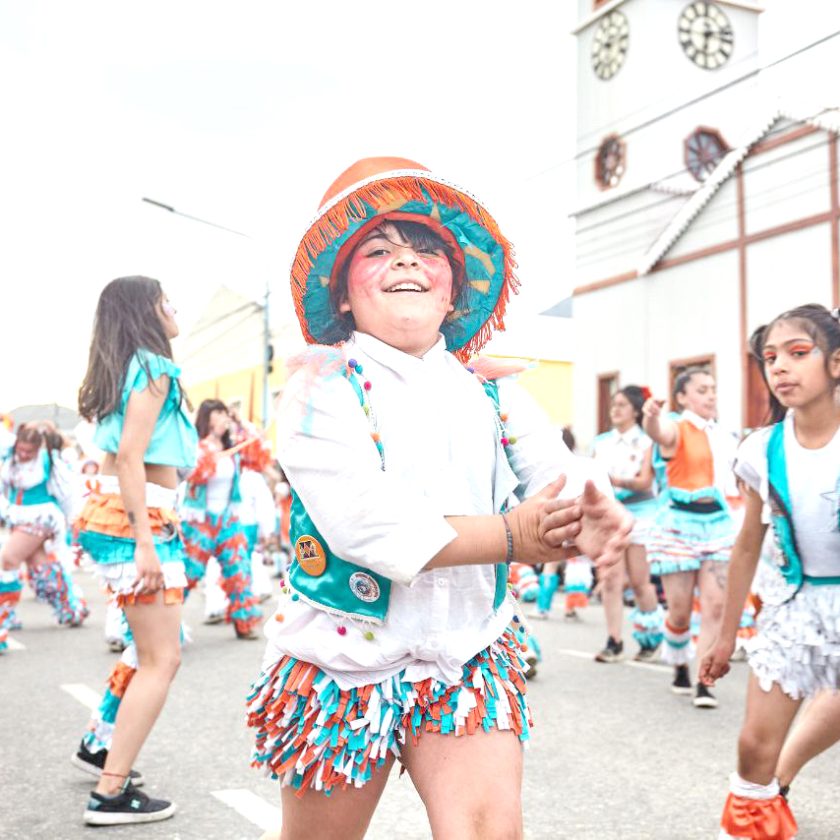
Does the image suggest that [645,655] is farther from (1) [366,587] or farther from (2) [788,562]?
(1) [366,587]

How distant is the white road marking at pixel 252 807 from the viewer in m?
4.04

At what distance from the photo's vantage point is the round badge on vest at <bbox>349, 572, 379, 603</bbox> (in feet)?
7.21

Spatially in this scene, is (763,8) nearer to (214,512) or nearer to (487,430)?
(214,512)

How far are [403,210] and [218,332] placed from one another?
39841mm

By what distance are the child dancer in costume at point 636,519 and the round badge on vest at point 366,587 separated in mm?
5717

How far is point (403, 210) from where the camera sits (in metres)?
2.40

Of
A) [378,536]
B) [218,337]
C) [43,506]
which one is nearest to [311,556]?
[378,536]

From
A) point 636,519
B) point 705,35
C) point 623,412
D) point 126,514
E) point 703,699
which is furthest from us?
point 705,35

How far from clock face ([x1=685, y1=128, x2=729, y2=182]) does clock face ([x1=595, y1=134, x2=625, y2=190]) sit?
1601 mm

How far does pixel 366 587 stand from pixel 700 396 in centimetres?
526

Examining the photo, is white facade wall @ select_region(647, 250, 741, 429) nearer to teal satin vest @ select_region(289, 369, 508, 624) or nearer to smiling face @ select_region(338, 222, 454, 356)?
smiling face @ select_region(338, 222, 454, 356)

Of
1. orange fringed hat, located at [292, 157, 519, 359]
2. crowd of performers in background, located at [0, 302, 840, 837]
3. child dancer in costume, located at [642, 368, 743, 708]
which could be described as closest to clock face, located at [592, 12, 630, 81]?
crowd of performers in background, located at [0, 302, 840, 837]

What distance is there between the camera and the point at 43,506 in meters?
9.36

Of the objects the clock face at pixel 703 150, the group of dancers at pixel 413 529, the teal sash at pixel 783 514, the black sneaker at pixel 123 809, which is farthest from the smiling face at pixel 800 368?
the clock face at pixel 703 150
